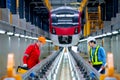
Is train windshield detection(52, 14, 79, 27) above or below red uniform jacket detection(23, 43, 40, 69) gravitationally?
above

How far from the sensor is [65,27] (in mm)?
26078

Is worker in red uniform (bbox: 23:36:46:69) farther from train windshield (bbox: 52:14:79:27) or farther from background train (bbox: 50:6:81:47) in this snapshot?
train windshield (bbox: 52:14:79:27)

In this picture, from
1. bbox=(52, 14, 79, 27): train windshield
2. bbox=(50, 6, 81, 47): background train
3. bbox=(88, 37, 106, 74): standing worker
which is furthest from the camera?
bbox=(52, 14, 79, 27): train windshield

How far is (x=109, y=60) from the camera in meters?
4.43

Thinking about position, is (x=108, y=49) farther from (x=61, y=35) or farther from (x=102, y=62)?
(x=102, y=62)

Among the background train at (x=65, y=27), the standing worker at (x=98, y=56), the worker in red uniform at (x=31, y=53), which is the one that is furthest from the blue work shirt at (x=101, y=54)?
the background train at (x=65, y=27)

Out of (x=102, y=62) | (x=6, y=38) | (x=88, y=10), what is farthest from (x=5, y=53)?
(x=88, y=10)

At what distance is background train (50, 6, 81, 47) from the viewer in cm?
2569

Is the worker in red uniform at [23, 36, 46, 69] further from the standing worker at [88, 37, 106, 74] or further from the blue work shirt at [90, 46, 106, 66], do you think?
the blue work shirt at [90, 46, 106, 66]

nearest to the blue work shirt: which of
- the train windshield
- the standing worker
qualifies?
the standing worker

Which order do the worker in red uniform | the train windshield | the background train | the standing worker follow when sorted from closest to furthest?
the worker in red uniform → the standing worker → the background train → the train windshield

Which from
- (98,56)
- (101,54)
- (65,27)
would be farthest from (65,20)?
(101,54)

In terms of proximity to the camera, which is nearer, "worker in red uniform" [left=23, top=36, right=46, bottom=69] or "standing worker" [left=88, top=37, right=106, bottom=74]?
"worker in red uniform" [left=23, top=36, right=46, bottom=69]

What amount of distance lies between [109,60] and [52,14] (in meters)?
22.6
